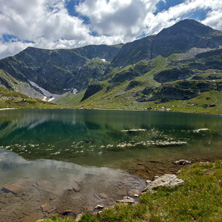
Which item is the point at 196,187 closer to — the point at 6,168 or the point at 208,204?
the point at 208,204

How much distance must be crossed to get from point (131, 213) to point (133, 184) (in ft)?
23.1

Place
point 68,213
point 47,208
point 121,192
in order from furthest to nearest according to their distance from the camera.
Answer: point 121,192 < point 47,208 < point 68,213

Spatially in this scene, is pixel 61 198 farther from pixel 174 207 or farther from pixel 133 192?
pixel 174 207

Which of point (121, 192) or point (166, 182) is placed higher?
point (166, 182)

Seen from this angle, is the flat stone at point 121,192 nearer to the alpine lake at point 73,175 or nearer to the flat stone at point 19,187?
the alpine lake at point 73,175

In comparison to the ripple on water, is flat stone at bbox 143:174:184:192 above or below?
above

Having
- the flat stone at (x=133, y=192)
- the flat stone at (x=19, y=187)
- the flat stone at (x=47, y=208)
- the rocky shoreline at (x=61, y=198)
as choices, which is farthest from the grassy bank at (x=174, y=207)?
the flat stone at (x=19, y=187)

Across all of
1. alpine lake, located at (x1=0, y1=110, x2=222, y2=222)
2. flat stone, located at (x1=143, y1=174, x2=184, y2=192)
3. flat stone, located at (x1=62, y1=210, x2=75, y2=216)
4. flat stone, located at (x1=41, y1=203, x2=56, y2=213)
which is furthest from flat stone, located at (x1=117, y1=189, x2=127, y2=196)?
flat stone, located at (x1=41, y1=203, x2=56, y2=213)

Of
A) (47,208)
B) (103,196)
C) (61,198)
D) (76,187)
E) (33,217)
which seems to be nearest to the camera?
(33,217)

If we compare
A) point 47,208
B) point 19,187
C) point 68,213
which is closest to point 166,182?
point 68,213

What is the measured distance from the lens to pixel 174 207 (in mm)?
11859

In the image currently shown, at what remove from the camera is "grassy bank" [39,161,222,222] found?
10836mm

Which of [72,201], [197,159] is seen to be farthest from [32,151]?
[197,159]

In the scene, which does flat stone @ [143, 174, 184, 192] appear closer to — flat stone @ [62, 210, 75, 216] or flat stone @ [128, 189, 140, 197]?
flat stone @ [128, 189, 140, 197]
